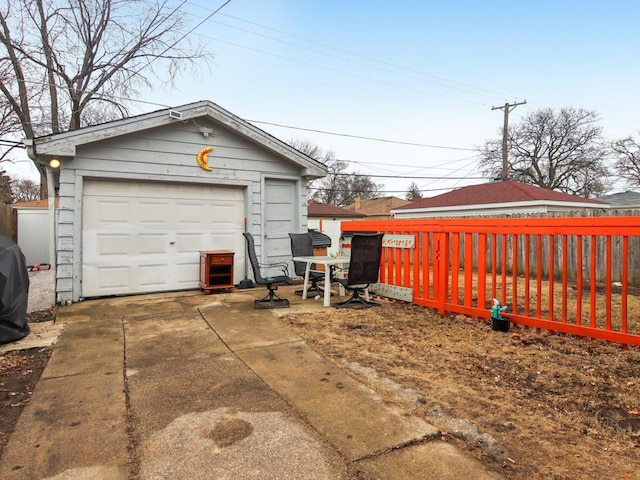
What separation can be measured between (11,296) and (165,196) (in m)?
3.09

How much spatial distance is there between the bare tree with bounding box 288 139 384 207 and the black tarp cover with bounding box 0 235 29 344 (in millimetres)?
28310

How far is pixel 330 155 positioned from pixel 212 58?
23763 mm

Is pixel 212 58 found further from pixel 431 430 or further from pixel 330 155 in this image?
pixel 330 155

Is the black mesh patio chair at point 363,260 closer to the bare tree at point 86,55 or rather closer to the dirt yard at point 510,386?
the dirt yard at point 510,386

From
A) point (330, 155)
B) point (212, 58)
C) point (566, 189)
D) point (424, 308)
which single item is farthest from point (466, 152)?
point (424, 308)

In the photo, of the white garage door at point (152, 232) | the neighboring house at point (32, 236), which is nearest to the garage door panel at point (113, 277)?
the white garage door at point (152, 232)

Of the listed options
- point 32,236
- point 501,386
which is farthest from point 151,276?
point 501,386

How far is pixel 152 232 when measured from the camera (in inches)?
259

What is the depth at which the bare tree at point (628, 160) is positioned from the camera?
24984 mm

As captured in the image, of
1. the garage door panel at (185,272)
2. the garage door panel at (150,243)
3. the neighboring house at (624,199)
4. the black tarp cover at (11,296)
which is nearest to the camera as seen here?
the black tarp cover at (11,296)

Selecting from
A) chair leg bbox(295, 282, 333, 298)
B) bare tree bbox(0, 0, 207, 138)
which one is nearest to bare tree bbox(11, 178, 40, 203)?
bare tree bbox(0, 0, 207, 138)

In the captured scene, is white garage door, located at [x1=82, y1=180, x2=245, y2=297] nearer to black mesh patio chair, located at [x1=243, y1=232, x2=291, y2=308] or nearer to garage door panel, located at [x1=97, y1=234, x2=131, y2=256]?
garage door panel, located at [x1=97, y1=234, x2=131, y2=256]

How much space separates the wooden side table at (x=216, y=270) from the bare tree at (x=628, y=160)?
28.5m

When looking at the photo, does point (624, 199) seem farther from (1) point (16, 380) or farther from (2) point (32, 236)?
(2) point (32, 236)
